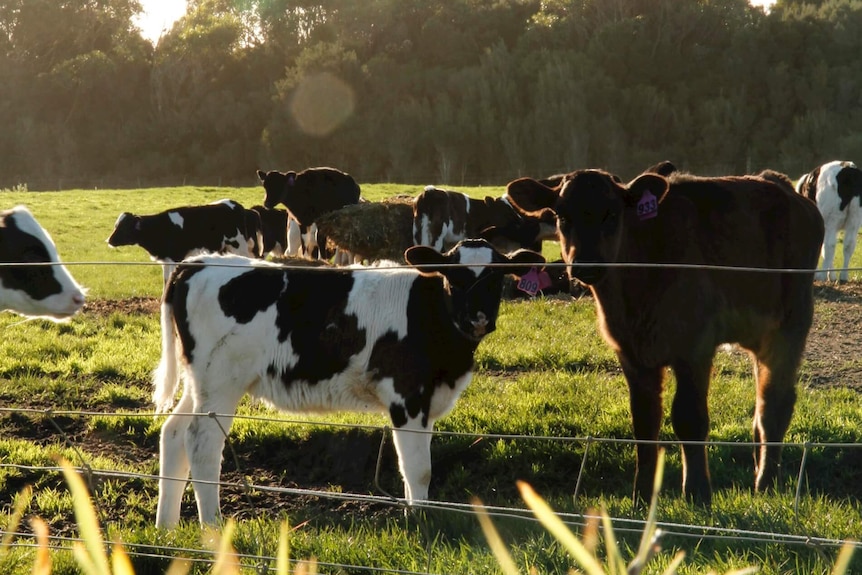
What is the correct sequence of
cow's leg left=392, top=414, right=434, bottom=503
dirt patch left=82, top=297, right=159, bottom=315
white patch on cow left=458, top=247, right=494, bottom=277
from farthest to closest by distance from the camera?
dirt patch left=82, top=297, right=159, bottom=315 < white patch on cow left=458, top=247, right=494, bottom=277 < cow's leg left=392, top=414, right=434, bottom=503

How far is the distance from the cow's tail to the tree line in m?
39.8

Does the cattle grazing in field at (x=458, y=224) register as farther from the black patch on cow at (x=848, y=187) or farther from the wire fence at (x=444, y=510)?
the wire fence at (x=444, y=510)

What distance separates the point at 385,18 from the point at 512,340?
168 feet

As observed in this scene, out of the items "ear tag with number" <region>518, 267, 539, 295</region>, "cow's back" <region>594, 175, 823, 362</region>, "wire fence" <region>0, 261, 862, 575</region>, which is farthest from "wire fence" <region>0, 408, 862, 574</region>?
"ear tag with number" <region>518, 267, 539, 295</region>

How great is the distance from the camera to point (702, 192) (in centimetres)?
629

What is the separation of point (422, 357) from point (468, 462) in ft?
4.34

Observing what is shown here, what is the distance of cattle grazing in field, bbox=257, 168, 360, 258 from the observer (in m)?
18.3

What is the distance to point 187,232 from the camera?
680 inches

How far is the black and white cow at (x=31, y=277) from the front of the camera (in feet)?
21.7

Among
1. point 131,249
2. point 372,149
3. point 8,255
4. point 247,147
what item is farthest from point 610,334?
point 247,147

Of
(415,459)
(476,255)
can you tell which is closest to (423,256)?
(476,255)

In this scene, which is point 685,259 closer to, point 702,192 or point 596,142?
point 702,192

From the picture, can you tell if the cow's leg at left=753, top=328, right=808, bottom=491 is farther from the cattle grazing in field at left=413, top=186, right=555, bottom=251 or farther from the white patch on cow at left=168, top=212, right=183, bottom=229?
the white patch on cow at left=168, top=212, right=183, bottom=229

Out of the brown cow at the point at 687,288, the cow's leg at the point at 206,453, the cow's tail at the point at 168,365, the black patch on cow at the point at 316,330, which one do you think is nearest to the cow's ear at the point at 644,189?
the brown cow at the point at 687,288
